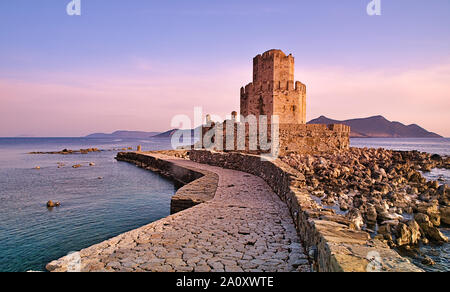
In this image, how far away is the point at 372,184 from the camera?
14156 mm

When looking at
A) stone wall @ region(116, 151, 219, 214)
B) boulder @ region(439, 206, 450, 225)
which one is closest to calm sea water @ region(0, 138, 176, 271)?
stone wall @ region(116, 151, 219, 214)

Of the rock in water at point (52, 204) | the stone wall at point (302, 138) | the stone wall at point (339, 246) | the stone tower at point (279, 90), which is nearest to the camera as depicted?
the stone wall at point (339, 246)

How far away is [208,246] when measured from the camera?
4730 mm

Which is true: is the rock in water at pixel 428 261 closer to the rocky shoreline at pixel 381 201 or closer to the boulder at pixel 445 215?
the rocky shoreline at pixel 381 201

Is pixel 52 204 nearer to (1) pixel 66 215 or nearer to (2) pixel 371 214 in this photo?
(1) pixel 66 215

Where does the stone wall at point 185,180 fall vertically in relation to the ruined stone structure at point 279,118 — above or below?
below

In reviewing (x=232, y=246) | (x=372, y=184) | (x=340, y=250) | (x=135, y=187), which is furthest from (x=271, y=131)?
(x=340, y=250)

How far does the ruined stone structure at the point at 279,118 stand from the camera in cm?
2289

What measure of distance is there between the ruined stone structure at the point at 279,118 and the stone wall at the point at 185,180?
535 cm

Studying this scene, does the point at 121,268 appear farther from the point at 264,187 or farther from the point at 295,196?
the point at 264,187

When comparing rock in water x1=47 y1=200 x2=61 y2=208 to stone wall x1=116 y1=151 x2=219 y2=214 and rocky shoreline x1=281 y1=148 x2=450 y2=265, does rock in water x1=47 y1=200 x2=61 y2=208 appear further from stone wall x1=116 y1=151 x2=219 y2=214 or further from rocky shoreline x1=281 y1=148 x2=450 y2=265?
rocky shoreline x1=281 y1=148 x2=450 y2=265

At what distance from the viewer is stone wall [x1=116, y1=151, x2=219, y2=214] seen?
889 centimetres

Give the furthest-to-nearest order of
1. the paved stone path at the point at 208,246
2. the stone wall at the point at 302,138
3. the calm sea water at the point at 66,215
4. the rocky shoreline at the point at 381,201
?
the stone wall at the point at 302,138, the calm sea water at the point at 66,215, the rocky shoreline at the point at 381,201, the paved stone path at the point at 208,246

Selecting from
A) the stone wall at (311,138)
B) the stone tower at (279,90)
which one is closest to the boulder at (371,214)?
the stone wall at (311,138)
